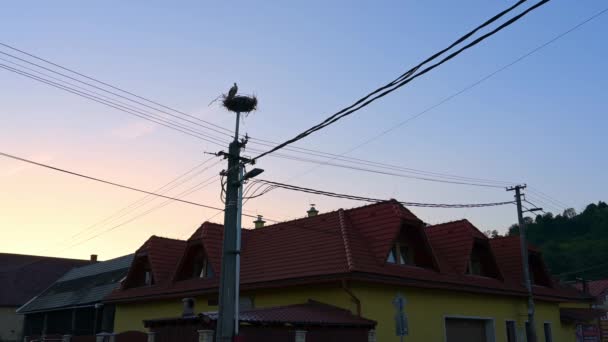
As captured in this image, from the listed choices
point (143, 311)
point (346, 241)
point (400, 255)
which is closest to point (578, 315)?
point (400, 255)

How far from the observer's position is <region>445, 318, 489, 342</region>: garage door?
19.7 metres

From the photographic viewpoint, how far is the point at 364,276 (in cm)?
1631

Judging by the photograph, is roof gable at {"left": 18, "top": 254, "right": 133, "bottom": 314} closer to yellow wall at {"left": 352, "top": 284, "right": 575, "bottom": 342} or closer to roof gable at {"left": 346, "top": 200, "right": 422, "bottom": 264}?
roof gable at {"left": 346, "top": 200, "right": 422, "bottom": 264}

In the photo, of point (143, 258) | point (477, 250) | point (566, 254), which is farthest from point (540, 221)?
point (143, 258)

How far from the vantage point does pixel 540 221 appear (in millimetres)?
85188

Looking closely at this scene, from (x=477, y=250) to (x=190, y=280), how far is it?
11.8 m

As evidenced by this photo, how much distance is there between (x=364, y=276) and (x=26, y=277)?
4413 cm

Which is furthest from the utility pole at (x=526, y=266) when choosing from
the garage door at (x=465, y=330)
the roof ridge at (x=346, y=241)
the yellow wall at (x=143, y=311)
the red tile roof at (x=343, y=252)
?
the yellow wall at (x=143, y=311)

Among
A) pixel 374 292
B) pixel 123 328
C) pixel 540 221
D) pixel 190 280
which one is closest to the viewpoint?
pixel 374 292

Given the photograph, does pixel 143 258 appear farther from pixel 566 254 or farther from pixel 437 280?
pixel 566 254

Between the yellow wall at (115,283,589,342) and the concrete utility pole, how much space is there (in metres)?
5.89

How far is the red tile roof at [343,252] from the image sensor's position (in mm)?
17391

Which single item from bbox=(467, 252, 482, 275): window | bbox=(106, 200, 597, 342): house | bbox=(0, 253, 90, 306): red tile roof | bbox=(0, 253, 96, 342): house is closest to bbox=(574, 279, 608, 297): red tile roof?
bbox=(106, 200, 597, 342): house

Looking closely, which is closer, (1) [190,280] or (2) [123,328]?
(1) [190,280]
